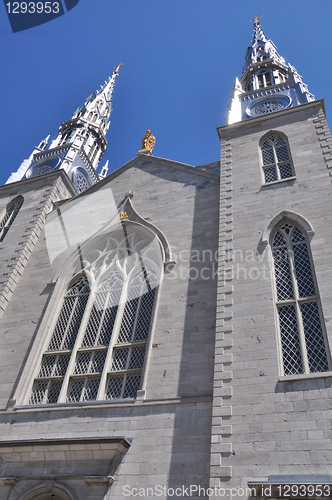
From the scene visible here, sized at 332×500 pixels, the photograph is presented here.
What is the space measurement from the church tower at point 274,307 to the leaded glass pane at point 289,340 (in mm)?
23

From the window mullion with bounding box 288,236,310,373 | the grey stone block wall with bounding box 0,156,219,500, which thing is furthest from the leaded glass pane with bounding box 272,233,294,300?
the grey stone block wall with bounding box 0,156,219,500

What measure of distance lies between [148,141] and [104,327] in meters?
9.78

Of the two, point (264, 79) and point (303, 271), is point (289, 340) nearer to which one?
point (303, 271)

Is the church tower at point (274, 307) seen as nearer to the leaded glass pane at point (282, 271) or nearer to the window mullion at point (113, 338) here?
the leaded glass pane at point (282, 271)

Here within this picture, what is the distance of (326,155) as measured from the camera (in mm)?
12906

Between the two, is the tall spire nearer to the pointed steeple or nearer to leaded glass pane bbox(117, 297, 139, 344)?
the pointed steeple

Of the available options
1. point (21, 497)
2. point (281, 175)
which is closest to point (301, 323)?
point (281, 175)

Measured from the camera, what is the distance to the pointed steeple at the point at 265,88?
17.2 metres

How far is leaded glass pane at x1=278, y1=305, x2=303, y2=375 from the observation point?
909 cm

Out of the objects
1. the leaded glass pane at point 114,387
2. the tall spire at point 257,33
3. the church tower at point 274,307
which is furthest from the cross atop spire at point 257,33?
the leaded glass pane at point 114,387

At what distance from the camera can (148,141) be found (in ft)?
62.8

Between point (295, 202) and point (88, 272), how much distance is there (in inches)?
272

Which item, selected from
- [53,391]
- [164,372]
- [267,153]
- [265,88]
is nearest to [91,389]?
[53,391]

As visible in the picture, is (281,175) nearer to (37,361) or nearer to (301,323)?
(301,323)
